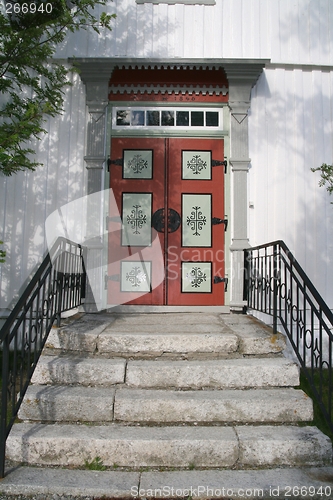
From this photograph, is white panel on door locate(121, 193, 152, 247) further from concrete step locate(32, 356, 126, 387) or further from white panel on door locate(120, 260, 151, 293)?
concrete step locate(32, 356, 126, 387)

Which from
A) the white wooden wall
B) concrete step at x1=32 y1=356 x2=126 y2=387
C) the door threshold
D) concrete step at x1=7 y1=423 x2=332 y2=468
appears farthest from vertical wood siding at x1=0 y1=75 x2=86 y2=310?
A: concrete step at x1=7 y1=423 x2=332 y2=468

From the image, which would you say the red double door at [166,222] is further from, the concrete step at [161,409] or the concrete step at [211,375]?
the concrete step at [161,409]

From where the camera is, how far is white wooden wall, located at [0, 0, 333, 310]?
18.4 feet

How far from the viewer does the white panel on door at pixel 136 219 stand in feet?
18.6

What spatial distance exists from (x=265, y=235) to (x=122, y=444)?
369cm

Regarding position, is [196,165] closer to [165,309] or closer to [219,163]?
[219,163]

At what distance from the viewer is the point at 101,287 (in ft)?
18.2

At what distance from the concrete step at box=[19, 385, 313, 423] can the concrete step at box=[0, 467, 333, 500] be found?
44 centimetres

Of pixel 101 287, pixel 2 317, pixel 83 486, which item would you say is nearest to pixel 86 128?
pixel 101 287

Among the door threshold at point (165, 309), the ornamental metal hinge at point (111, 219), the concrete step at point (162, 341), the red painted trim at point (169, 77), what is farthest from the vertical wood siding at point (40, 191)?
the concrete step at point (162, 341)

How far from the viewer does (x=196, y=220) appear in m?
5.69

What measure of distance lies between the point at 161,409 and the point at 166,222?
3056mm

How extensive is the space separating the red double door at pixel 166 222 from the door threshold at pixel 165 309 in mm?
83

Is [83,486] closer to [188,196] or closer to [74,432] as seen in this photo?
[74,432]
